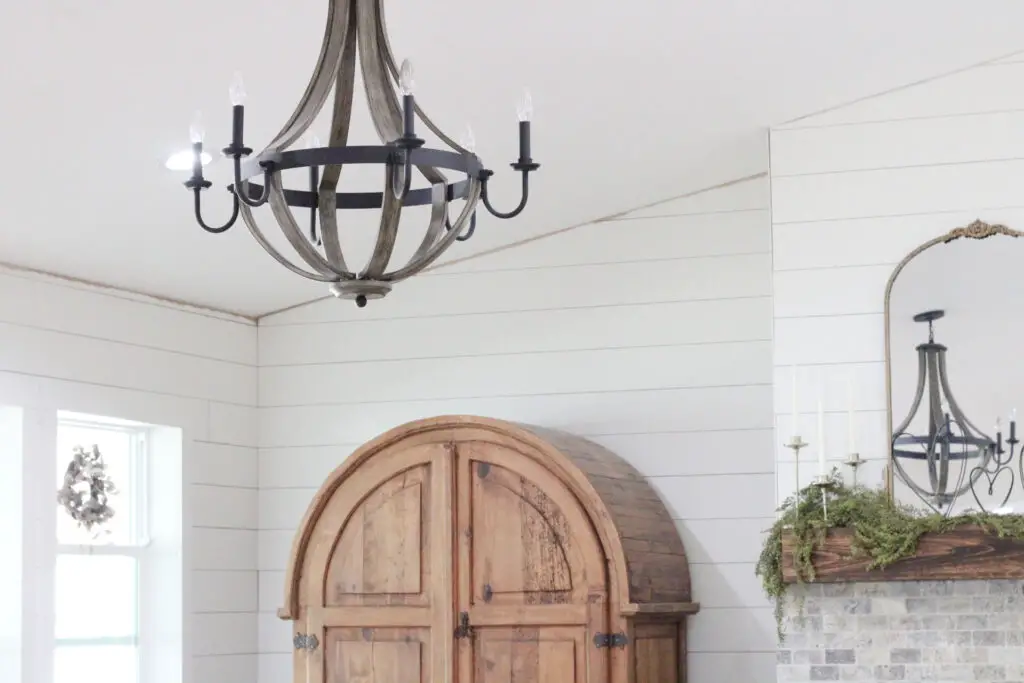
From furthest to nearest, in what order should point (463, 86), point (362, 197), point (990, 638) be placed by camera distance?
point (990, 638) < point (463, 86) < point (362, 197)

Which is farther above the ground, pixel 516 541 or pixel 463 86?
pixel 463 86

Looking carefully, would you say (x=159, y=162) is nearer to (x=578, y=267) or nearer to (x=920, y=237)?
(x=578, y=267)

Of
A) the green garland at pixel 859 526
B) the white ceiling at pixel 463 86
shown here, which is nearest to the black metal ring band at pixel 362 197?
the white ceiling at pixel 463 86

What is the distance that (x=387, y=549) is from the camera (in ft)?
16.8

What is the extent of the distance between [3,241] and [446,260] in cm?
180

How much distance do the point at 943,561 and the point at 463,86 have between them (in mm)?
1944

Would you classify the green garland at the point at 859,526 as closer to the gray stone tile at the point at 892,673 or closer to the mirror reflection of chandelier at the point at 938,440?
the mirror reflection of chandelier at the point at 938,440

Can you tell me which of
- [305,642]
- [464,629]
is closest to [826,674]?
[464,629]

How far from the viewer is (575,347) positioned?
566 cm

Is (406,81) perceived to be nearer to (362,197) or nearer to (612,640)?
(362,197)

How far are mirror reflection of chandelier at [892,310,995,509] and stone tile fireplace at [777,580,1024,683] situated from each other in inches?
11.6

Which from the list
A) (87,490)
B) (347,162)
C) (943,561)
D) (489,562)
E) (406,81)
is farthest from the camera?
(87,490)

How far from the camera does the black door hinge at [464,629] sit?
4953 mm

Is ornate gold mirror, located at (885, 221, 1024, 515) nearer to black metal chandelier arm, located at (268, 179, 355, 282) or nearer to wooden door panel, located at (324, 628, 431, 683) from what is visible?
wooden door panel, located at (324, 628, 431, 683)
